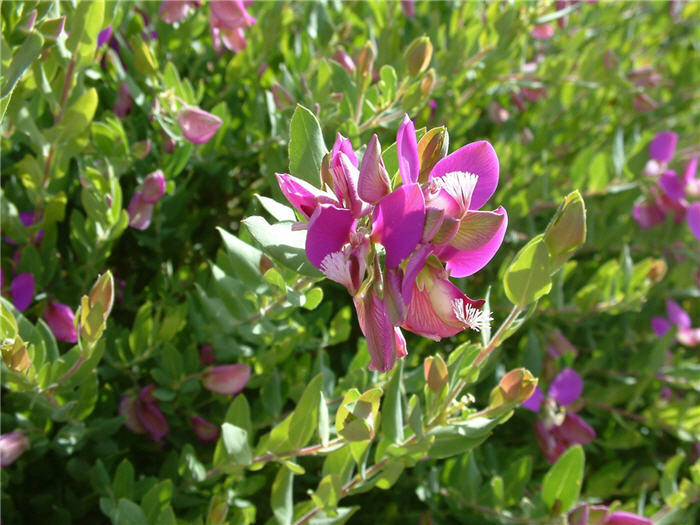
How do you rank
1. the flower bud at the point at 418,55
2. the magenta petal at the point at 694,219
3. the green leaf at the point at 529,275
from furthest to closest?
the magenta petal at the point at 694,219, the flower bud at the point at 418,55, the green leaf at the point at 529,275

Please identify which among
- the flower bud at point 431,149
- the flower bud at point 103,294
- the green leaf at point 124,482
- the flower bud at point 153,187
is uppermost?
the flower bud at point 431,149

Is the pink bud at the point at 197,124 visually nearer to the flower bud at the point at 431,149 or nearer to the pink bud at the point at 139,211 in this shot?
the pink bud at the point at 139,211

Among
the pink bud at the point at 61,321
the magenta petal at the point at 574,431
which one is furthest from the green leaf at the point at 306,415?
the magenta petal at the point at 574,431

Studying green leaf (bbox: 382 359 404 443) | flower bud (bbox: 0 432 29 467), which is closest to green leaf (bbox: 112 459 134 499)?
flower bud (bbox: 0 432 29 467)

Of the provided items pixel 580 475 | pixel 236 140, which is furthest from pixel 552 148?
pixel 580 475

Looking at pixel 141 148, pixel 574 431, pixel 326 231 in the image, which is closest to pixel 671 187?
pixel 574 431

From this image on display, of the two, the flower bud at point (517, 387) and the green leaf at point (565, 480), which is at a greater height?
the flower bud at point (517, 387)
